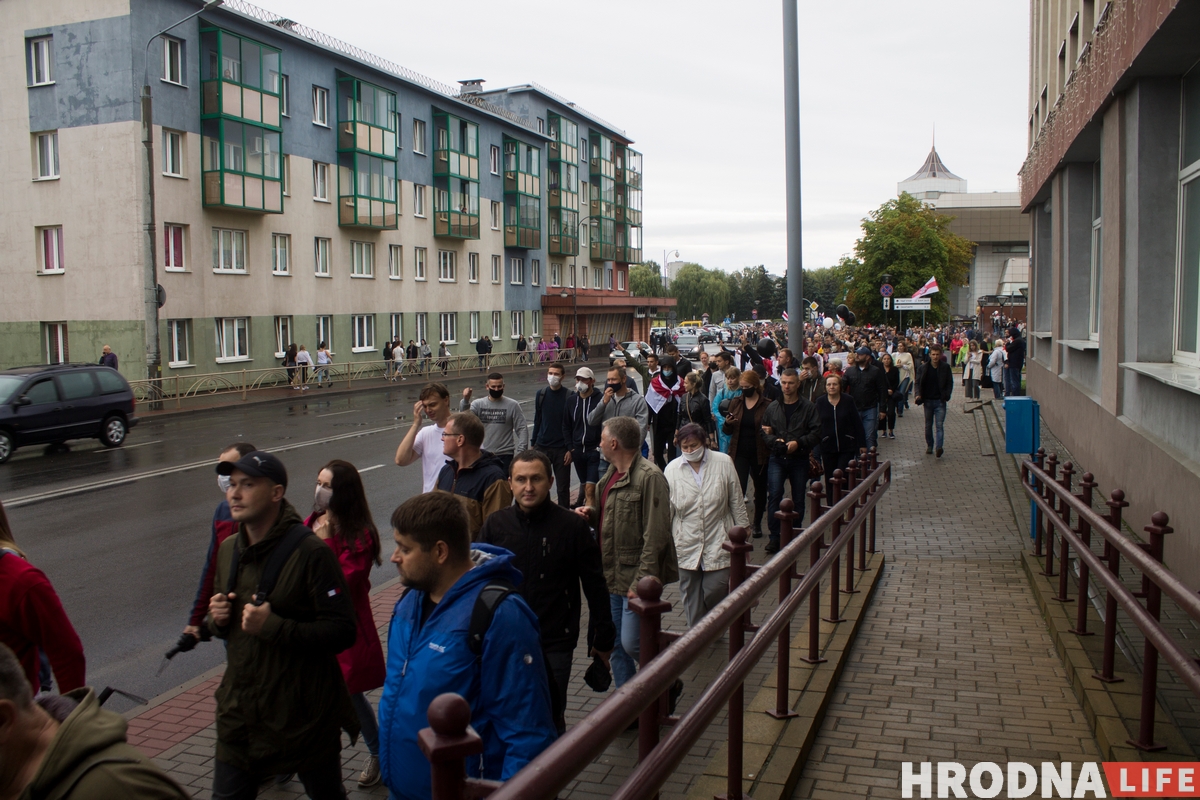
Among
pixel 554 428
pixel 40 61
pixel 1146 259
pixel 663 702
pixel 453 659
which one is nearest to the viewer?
pixel 453 659

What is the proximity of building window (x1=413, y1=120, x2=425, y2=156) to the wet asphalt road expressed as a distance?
23690 millimetres

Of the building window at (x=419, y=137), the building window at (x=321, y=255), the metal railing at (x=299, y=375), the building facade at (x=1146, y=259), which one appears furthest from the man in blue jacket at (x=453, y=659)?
the building window at (x=419, y=137)

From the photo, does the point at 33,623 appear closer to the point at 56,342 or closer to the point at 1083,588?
the point at 1083,588

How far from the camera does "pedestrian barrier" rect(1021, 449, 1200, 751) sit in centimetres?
357

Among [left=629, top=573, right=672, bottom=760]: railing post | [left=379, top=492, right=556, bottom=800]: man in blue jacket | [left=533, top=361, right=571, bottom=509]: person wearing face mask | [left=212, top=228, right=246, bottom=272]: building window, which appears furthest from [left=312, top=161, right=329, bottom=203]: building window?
[left=629, top=573, right=672, bottom=760]: railing post

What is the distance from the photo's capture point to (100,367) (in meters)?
19.6

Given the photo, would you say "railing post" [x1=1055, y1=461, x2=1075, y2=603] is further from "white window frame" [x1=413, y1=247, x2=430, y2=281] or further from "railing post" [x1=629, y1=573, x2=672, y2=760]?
"white window frame" [x1=413, y1=247, x2=430, y2=281]

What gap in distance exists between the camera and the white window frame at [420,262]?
45625 mm

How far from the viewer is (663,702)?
11.6 feet

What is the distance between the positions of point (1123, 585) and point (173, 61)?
108 ft

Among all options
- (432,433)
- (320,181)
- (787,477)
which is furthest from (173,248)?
(432,433)

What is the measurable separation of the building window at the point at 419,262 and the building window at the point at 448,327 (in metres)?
2.37

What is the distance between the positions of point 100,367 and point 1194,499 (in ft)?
62.6

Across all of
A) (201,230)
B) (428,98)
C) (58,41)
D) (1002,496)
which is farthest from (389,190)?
(1002,496)
